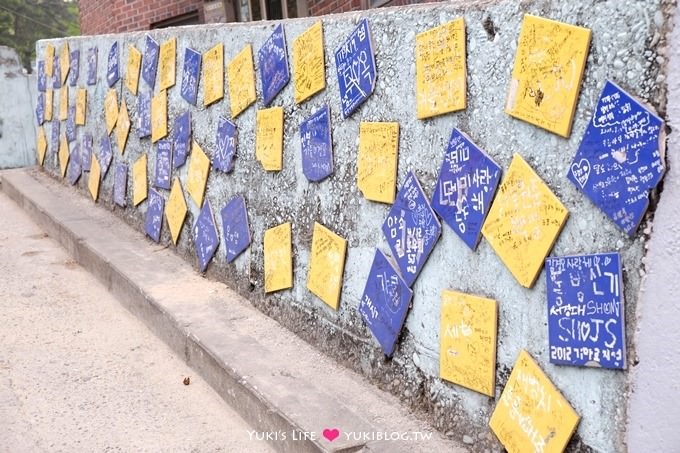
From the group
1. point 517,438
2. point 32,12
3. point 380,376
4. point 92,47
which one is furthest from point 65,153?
point 32,12

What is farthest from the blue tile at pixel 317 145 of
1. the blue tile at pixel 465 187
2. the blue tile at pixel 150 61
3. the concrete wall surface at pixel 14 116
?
A: the concrete wall surface at pixel 14 116

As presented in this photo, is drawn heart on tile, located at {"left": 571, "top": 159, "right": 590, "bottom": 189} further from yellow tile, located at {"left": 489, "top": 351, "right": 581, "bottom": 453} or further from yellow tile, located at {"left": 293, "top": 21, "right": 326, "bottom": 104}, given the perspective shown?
yellow tile, located at {"left": 293, "top": 21, "right": 326, "bottom": 104}

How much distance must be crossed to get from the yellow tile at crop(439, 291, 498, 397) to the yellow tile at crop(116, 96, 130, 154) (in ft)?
11.6

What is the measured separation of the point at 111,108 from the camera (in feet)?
18.7

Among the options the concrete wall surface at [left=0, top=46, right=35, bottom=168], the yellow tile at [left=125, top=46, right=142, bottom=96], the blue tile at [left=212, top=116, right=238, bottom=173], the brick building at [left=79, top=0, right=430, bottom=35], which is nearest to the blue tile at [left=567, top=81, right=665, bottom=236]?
the blue tile at [left=212, top=116, right=238, bottom=173]

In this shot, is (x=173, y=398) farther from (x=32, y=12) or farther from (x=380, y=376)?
(x=32, y=12)

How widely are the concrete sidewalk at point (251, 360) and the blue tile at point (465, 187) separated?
2.38ft

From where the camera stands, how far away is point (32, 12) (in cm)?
2378

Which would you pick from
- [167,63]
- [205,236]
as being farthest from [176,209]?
[167,63]

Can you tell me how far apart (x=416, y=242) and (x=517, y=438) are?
75 centimetres

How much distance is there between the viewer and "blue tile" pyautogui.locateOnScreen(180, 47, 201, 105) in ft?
14.1

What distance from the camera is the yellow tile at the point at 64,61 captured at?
22.0 ft

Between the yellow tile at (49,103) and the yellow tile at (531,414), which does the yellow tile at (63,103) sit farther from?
the yellow tile at (531,414)

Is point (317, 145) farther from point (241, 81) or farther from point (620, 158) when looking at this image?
point (620, 158)
